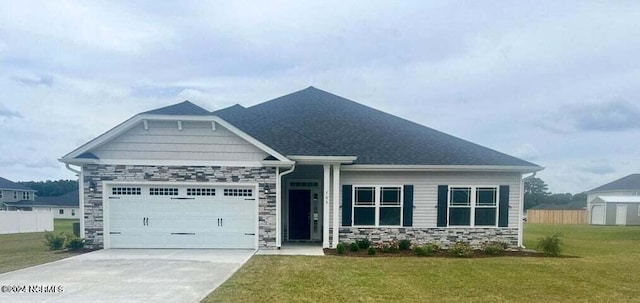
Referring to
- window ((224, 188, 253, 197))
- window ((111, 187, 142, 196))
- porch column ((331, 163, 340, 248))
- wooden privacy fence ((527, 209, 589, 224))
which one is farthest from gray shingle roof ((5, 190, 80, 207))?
wooden privacy fence ((527, 209, 589, 224))

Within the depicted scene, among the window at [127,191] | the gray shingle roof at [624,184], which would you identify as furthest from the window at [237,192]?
the gray shingle roof at [624,184]

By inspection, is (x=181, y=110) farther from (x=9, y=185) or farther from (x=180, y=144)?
(x=9, y=185)

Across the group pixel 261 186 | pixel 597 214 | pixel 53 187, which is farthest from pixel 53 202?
pixel 597 214

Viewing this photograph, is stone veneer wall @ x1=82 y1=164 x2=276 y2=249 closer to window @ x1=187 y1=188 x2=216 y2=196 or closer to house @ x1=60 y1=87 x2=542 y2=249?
house @ x1=60 y1=87 x2=542 y2=249

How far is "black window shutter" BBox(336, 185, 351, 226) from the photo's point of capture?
1309 centimetres

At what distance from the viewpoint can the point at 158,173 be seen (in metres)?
12.3

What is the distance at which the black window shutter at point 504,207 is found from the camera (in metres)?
13.3

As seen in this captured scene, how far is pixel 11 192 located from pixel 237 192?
51090mm

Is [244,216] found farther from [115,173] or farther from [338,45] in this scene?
[338,45]

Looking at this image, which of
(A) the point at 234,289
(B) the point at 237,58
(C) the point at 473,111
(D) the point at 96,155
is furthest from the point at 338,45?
(A) the point at 234,289

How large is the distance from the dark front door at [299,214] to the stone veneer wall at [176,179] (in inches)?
101

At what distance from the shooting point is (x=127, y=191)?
1241 cm

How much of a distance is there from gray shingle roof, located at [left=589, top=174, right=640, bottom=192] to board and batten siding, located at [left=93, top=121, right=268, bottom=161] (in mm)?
45213

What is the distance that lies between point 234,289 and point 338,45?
467 inches
